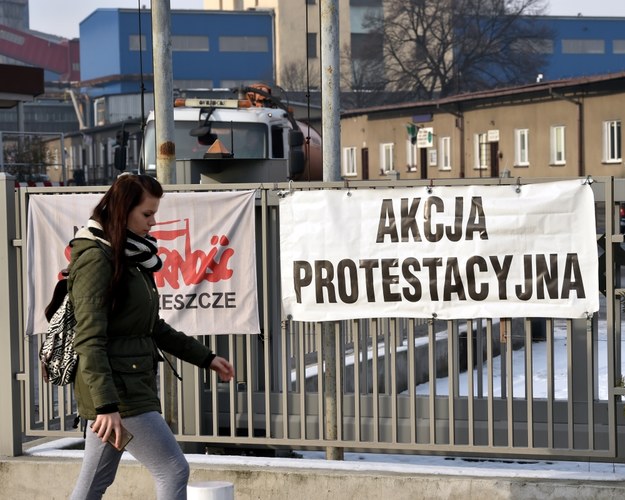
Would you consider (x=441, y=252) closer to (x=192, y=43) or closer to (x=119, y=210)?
(x=119, y=210)

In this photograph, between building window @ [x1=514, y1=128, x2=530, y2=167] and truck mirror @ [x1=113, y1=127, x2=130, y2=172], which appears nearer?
truck mirror @ [x1=113, y1=127, x2=130, y2=172]

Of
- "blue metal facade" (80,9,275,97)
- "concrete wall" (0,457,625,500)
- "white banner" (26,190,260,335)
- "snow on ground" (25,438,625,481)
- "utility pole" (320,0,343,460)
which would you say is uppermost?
"blue metal facade" (80,9,275,97)

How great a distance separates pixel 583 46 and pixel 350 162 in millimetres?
52404

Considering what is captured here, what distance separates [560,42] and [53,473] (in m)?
102

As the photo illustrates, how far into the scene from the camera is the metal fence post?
23.5 ft

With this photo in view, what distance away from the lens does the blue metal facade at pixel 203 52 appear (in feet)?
319

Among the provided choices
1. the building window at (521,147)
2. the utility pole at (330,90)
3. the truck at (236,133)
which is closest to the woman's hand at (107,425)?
the utility pole at (330,90)

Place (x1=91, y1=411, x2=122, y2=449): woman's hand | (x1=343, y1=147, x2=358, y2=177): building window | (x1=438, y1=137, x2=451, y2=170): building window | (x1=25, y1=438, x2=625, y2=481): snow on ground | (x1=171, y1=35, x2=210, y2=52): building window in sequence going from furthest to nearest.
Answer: (x1=171, y1=35, x2=210, y2=52): building window → (x1=343, y1=147, x2=358, y2=177): building window → (x1=438, y1=137, x2=451, y2=170): building window → (x1=25, y1=438, x2=625, y2=481): snow on ground → (x1=91, y1=411, x2=122, y2=449): woman's hand

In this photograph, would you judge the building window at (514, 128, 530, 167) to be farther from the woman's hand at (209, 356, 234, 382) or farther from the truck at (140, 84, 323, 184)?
the woman's hand at (209, 356, 234, 382)

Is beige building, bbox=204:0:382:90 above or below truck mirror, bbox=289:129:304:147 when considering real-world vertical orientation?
above

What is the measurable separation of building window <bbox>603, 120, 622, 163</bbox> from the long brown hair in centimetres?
3766

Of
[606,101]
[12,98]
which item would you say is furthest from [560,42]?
[12,98]

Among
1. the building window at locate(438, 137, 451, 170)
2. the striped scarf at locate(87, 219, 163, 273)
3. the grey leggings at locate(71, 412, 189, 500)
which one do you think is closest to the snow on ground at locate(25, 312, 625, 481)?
the grey leggings at locate(71, 412, 189, 500)

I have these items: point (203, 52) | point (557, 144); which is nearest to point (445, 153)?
point (557, 144)
